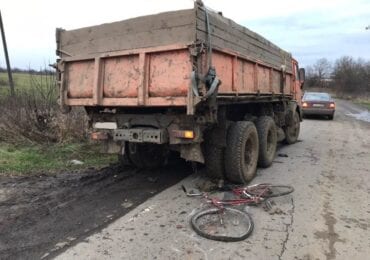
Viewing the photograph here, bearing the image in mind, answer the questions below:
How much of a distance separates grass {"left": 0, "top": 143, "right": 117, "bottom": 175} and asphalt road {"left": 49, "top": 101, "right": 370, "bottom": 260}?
8.33 feet

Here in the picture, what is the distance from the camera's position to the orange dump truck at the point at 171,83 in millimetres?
5672

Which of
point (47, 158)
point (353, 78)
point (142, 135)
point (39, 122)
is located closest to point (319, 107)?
point (39, 122)

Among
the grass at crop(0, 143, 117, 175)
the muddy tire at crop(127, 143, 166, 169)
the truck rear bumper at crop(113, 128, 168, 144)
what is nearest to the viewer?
the truck rear bumper at crop(113, 128, 168, 144)

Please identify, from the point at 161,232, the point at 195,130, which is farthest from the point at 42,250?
the point at 195,130

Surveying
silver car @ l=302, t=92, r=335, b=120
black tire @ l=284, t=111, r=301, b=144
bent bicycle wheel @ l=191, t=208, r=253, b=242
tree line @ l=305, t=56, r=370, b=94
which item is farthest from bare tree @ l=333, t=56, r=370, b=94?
bent bicycle wheel @ l=191, t=208, r=253, b=242

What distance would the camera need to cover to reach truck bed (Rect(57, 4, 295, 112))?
18.6 ft

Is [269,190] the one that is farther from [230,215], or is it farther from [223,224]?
[223,224]

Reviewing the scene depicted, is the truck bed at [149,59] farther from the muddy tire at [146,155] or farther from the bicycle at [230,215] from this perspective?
the muddy tire at [146,155]

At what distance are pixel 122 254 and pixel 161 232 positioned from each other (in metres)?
0.72

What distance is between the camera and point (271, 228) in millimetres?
5031

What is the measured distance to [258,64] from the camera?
26.1 feet

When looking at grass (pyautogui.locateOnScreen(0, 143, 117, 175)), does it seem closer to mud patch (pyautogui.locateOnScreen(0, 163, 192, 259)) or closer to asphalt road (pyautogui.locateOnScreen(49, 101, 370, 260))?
mud patch (pyautogui.locateOnScreen(0, 163, 192, 259))

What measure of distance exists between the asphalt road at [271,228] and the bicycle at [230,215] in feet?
0.32

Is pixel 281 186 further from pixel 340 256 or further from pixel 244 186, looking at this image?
pixel 340 256
